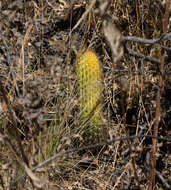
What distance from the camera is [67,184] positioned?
1.15 metres

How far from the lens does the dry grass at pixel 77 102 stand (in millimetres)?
1069

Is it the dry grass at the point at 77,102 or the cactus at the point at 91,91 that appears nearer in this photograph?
the dry grass at the point at 77,102

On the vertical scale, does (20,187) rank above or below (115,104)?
below

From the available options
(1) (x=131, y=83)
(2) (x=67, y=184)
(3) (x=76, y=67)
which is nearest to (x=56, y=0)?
(3) (x=76, y=67)

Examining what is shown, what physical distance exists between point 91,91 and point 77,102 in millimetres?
94

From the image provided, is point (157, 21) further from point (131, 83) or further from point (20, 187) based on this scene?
point (20, 187)

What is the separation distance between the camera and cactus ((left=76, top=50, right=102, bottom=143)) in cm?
120

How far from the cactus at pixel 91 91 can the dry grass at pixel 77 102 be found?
0.14ft

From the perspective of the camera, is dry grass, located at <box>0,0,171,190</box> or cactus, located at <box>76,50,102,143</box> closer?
dry grass, located at <box>0,0,171,190</box>

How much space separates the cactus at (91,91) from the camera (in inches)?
47.1

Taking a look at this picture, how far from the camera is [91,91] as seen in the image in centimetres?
120

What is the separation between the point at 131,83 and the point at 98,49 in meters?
0.35

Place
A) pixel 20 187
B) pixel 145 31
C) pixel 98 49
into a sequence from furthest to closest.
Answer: pixel 98 49
pixel 145 31
pixel 20 187

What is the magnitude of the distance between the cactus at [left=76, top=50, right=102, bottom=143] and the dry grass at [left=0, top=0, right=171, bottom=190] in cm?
4
